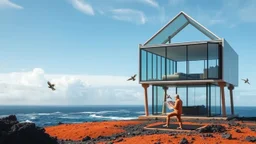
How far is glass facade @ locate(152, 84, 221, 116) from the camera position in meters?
27.9

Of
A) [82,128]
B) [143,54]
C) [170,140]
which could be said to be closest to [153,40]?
[143,54]

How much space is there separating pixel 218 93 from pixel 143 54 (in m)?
8.08

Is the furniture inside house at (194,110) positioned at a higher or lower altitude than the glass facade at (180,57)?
lower

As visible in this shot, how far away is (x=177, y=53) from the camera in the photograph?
2984 cm

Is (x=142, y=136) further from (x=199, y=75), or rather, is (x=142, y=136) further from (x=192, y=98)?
(x=192, y=98)

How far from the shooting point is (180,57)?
32.0 m

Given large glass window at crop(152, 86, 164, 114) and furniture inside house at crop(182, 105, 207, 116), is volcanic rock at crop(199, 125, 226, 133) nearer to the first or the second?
furniture inside house at crop(182, 105, 207, 116)

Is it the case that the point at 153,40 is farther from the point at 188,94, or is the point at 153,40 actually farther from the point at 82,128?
the point at 82,128

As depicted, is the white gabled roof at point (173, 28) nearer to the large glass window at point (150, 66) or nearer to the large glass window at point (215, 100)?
the large glass window at point (150, 66)

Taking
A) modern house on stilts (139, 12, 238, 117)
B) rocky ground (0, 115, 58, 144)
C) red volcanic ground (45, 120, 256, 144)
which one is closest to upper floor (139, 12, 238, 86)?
modern house on stilts (139, 12, 238, 117)

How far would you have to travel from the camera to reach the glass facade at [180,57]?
26.3m

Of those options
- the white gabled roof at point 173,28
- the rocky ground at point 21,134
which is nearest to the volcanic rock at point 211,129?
the rocky ground at point 21,134

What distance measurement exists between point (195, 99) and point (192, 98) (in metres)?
0.49

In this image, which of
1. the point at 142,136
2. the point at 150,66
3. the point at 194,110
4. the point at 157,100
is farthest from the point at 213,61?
the point at 142,136
